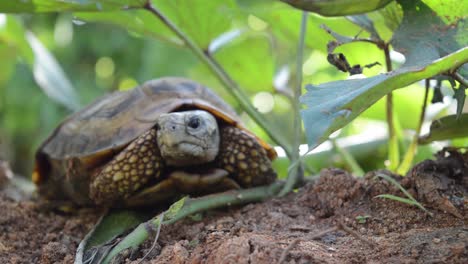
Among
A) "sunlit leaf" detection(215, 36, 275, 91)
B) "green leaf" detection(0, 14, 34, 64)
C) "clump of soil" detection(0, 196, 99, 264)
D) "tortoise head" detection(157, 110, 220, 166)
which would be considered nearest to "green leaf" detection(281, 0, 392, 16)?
"tortoise head" detection(157, 110, 220, 166)

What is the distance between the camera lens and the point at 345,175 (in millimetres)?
1300

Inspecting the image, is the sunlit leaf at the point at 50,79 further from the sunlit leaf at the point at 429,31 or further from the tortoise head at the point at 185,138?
the sunlit leaf at the point at 429,31

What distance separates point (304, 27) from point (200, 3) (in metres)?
0.29

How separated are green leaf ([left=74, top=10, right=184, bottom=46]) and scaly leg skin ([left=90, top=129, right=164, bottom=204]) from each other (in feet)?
1.27

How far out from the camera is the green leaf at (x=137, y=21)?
5.36 feet

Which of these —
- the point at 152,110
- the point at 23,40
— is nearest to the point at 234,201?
the point at 152,110

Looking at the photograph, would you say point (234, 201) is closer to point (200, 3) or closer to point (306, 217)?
point (306, 217)

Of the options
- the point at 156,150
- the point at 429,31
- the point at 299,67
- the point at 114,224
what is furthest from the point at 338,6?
the point at 114,224

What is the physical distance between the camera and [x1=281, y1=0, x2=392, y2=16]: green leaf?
111cm

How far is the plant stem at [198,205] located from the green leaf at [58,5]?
500mm

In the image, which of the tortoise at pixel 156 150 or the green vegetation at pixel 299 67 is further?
the tortoise at pixel 156 150

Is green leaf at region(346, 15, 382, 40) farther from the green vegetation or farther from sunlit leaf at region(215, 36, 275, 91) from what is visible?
sunlit leaf at region(215, 36, 275, 91)

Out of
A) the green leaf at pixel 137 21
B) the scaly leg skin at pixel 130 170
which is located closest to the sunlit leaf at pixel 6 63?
the green leaf at pixel 137 21

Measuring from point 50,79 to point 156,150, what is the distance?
38.0 inches
